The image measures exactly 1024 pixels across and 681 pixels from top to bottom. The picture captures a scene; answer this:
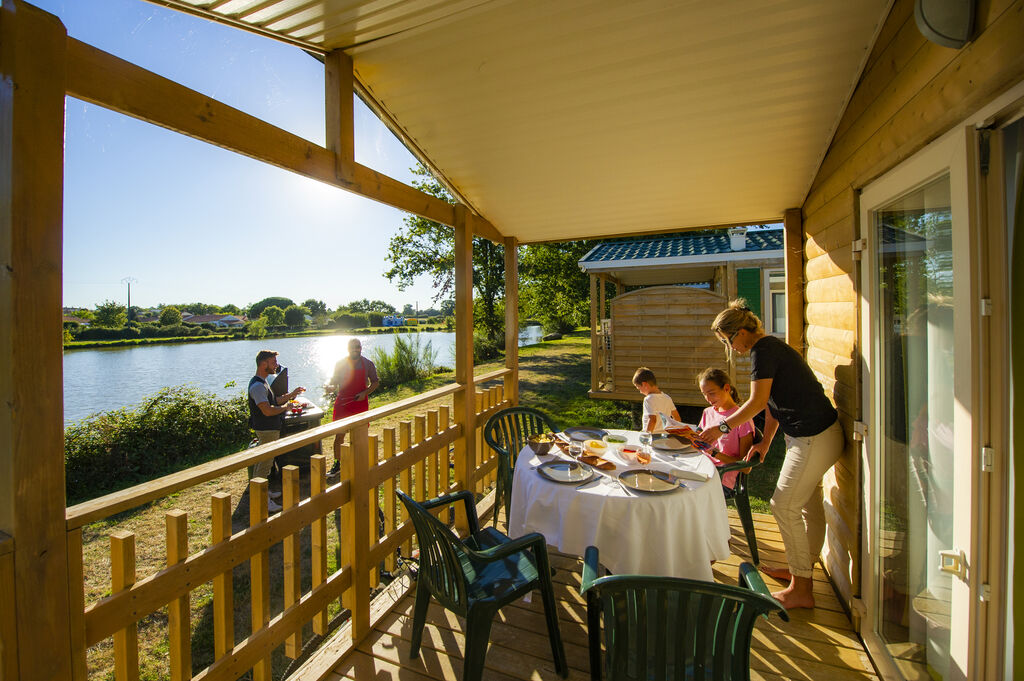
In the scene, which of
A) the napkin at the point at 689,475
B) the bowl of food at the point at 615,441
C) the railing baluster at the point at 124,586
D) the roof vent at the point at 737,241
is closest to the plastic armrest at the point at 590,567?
the napkin at the point at 689,475

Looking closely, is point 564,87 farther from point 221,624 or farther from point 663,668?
point 221,624

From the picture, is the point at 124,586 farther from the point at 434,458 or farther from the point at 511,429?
the point at 511,429

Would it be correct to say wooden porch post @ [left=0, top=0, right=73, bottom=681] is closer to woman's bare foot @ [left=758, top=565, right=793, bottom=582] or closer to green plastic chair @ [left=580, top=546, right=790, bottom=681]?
green plastic chair @ [left=580, top=546, right=790, bottom=681]

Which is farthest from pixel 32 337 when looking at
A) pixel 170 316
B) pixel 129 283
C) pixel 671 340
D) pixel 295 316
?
pixel 295 316

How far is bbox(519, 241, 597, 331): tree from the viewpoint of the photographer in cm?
1617

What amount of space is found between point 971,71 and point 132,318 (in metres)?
9.44

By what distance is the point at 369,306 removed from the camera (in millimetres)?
15750

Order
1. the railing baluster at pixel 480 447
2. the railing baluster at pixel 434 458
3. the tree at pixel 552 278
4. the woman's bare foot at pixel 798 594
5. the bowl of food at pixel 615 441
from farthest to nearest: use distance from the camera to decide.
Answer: the tree at pixel 552 278 → the railing baluster at pixel 480 447 → the railing baluster at pixel 434 458 → the bowl of food at pixel 615 441 → the woman's bare foot at pixel 798 594

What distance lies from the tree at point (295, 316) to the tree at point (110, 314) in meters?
4.66

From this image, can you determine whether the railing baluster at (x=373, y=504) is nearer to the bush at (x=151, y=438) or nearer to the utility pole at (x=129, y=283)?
the bush at (x=151, y=438)

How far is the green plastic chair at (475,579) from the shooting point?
1.78 metres

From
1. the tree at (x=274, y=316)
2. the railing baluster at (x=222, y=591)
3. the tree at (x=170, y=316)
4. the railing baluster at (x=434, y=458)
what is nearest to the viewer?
the railing baluster at (x=222, y=591)

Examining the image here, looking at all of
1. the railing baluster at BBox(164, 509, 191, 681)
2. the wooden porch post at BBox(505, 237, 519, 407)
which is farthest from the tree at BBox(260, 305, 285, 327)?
the railing baluster at BBox(164, 509, 191, 681)

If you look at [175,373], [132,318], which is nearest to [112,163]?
[132,318]
